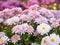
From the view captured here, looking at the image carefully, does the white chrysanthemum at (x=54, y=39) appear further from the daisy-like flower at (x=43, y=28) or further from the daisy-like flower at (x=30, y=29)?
the daisy-like flower at (x=30, y=29)

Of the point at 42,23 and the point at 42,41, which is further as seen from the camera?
the point at 42,23

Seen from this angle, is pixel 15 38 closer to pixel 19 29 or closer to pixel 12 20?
pixel 19 29

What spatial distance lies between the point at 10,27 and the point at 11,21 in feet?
0.20

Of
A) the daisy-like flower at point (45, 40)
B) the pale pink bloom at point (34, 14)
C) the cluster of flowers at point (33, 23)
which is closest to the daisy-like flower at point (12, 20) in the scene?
the cluster of flowers at point (33, 23)

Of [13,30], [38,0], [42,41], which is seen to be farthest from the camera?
[38,0]

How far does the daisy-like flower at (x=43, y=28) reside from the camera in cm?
261

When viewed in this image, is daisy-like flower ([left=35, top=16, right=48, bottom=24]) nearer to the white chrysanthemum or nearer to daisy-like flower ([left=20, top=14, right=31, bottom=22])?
daisy-like flower ([left=20, top=14, right=31, bottom=22])

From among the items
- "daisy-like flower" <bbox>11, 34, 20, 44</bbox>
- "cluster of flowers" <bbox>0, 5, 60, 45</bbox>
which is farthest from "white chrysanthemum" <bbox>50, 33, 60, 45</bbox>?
"daisy-like flower" <bbox>11, 34, 20, 44</bbox>

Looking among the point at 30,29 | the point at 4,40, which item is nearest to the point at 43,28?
the point at 30,29

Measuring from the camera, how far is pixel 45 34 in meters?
2.62

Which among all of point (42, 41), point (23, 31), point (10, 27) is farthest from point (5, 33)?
point (42, 41)

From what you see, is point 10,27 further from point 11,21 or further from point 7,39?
point 7,39

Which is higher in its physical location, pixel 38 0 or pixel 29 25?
pixel 29 25

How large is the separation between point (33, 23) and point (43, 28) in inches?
6.9
